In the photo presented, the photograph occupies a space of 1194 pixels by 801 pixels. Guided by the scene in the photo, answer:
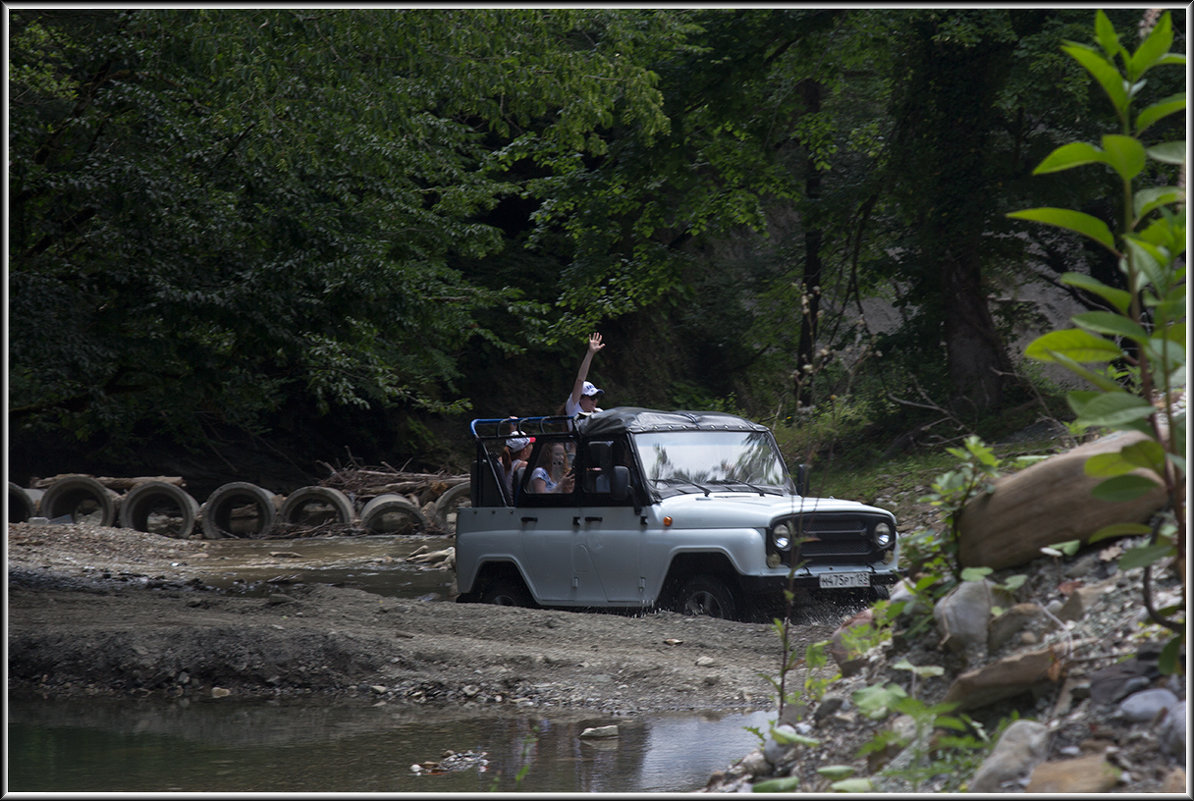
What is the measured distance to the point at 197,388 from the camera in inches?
564

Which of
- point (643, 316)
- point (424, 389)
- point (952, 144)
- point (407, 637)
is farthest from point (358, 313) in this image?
point (643, 316)

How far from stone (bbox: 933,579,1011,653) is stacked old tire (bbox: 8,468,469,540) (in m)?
18.7

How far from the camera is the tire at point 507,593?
10.8 meters

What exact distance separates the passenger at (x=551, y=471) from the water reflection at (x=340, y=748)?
11.2 ft

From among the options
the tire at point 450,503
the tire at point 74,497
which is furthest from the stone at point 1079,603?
the tire at point 74,497

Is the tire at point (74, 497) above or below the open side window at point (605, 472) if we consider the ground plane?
below

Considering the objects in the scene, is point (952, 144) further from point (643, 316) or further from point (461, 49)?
point (643, 316)

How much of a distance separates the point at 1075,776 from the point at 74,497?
23.8 meters

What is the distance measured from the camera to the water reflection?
5.59 m

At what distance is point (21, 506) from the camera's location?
2239cm

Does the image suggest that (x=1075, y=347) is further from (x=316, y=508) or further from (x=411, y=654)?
(x=316, y=508)

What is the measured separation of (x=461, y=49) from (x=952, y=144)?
10.4 meters

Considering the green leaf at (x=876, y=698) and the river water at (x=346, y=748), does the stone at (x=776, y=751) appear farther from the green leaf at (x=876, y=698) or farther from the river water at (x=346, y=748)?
the green leaf at (x=876, y=698)

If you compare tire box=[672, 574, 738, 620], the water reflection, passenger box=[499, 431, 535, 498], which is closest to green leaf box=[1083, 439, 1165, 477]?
the water reflection
